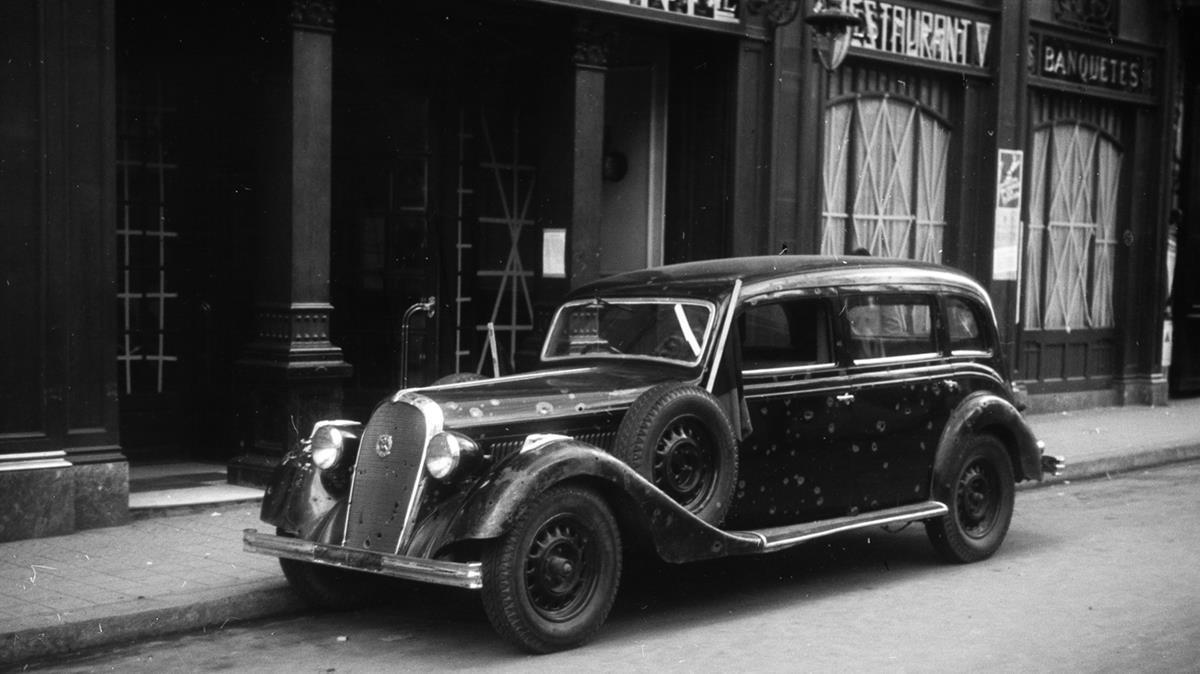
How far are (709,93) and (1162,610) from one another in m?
7.24

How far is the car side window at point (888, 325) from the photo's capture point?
8234 mm

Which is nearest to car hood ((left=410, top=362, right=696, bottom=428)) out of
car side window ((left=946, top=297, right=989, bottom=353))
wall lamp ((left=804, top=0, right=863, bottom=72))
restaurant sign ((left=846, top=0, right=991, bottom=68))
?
car side window ((left=946, top=297, right=989, bottom=353))

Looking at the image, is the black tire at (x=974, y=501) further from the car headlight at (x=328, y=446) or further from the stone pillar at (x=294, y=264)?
the stone pillar at (x=294, y=264)

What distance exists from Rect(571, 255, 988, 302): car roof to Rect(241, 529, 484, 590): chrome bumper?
222cm

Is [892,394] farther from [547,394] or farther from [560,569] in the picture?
[560,569]

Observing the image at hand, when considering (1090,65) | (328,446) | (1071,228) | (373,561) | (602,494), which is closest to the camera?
(373,561)

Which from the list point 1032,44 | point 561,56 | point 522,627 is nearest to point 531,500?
point 522,627

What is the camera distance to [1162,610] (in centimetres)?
741

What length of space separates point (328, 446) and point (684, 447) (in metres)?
1.73

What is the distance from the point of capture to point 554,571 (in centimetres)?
650

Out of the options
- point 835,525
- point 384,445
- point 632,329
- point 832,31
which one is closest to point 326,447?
point 384,445

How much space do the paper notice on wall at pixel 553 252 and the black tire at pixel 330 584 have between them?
5041mm

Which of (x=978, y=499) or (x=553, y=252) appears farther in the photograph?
(x=553, y=252)

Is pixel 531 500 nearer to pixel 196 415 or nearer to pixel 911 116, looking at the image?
pixel 196 415
